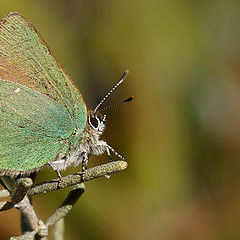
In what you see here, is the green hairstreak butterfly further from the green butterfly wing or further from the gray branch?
the gray branch

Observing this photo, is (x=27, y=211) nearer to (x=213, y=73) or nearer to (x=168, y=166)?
(x=168, y=166)

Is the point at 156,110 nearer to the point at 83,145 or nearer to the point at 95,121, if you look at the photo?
the point at 95,121

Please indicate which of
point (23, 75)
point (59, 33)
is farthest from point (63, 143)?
point (59, 33)

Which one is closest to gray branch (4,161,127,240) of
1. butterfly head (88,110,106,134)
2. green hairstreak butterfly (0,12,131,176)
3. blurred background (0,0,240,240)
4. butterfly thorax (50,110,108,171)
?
green hairstreak butterfly (0,12,131,176)

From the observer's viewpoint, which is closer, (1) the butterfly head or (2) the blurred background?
(1) the butterfly head

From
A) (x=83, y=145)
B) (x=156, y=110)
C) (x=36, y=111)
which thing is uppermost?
(x=36, y=111)

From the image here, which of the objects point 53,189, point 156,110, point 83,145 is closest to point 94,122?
point 83,145

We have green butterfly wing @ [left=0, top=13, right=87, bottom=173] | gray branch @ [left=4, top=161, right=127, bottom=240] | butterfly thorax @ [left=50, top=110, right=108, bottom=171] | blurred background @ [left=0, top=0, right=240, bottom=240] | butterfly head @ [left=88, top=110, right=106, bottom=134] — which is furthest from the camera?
blurred background @ [left=0, top=0, right=240, bottom=240]

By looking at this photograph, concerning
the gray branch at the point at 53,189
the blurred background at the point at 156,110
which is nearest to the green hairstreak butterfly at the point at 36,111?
the gray branch at the point at 53,189
